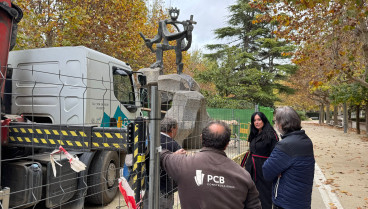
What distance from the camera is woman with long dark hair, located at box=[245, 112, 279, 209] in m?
3.60

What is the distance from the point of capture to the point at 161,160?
205 cm

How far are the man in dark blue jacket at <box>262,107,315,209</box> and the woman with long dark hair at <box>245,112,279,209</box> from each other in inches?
36.0

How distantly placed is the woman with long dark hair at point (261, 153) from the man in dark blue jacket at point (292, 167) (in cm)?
91

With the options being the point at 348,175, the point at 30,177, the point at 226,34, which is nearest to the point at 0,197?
the point at 30,177

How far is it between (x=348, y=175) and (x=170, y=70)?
1805cm

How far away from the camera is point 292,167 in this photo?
256 cm

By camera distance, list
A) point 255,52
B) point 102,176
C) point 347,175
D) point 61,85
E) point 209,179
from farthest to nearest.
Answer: point 255,52 → point 347,175 → point 61,85 → point 102,176 → point 209,179

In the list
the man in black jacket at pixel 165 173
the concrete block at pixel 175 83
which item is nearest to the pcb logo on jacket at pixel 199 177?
the man in black jacket at pixel 165 173

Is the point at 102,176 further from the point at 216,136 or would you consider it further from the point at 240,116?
the point at 240,116

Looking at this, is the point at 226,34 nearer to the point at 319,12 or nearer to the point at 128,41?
the point at 128,41

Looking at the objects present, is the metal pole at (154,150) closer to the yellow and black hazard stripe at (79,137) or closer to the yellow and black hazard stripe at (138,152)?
the yellow and black hazard stripe at (138,152)

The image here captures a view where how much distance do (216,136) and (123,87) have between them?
4578mm

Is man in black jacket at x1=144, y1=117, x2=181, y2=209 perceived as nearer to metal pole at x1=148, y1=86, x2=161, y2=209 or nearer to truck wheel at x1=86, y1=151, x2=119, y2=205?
metal pole at x1=148, y1=86, x2=161, y2=209

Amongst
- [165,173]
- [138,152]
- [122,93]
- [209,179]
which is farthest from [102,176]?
[209,179]
